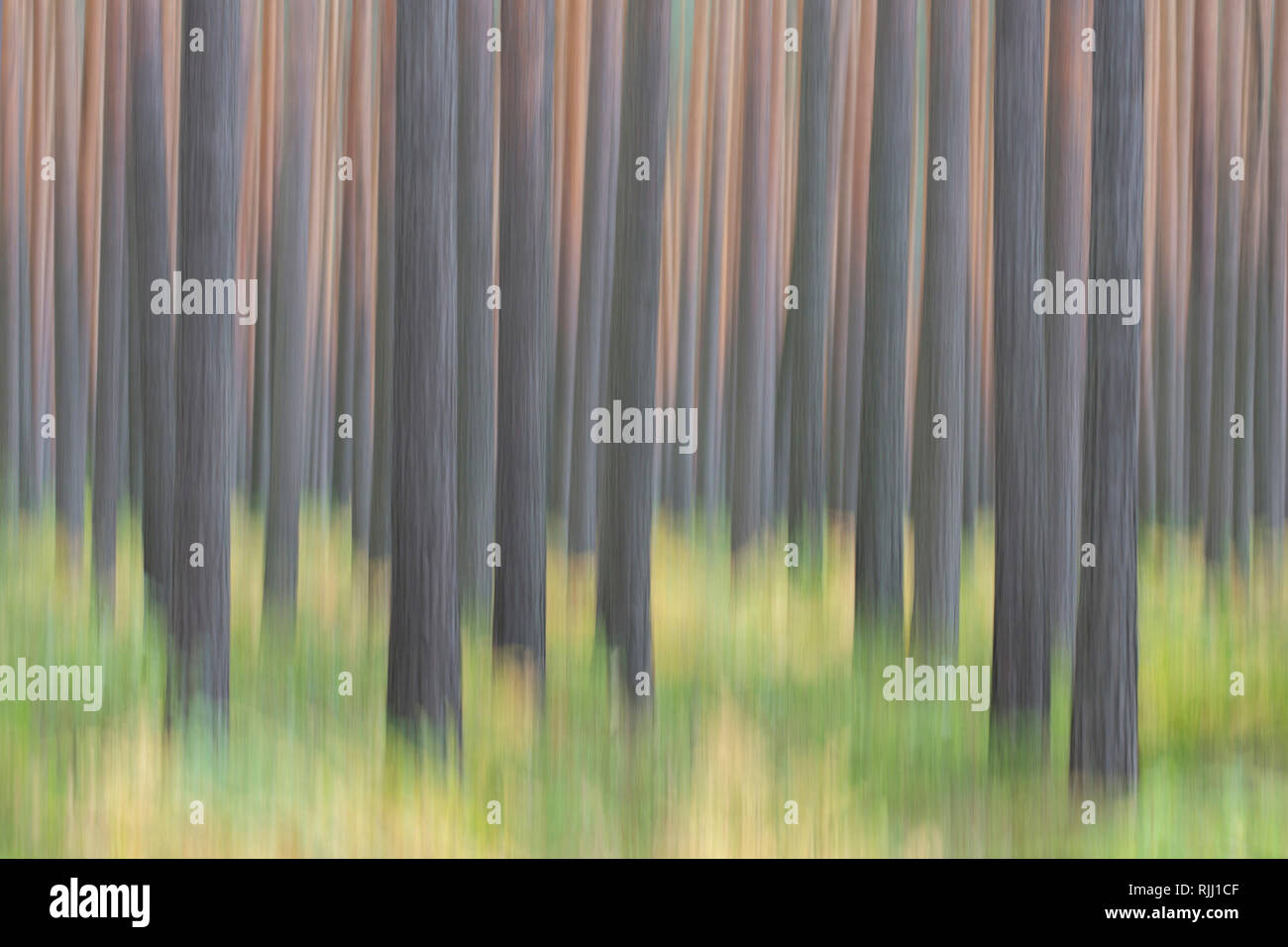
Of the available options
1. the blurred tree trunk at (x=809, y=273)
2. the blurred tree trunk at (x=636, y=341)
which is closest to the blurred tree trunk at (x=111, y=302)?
the blurred tree trunk at (x=636, y=341)

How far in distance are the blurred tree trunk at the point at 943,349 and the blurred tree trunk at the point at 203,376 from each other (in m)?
3.37

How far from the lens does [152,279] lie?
652cm

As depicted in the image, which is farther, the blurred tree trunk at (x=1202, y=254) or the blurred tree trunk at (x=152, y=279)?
the blurred tree trunk at (x=1202, y=254)

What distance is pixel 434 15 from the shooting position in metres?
5.69

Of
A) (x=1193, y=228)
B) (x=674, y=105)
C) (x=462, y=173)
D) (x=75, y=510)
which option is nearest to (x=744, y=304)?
(x=674, y=105)

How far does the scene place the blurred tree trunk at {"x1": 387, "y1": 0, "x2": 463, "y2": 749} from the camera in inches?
224

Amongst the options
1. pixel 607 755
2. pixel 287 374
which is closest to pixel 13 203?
pixel 287 374

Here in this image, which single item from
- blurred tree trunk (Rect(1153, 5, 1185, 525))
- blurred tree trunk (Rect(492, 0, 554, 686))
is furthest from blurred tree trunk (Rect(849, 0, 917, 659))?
blurred tree trunk (Rect(1153, 5, 1185, 525))

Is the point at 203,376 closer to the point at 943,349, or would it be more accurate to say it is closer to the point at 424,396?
the point at 424,396

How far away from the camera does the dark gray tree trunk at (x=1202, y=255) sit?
876cm

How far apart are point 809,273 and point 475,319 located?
2180mm

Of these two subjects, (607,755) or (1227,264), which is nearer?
(607,755)

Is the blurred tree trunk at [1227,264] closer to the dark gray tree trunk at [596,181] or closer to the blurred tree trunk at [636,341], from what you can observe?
the dark gray tree trunk at [596,181]

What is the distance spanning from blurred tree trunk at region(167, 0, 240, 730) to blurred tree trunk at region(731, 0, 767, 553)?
9.73ft
